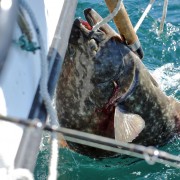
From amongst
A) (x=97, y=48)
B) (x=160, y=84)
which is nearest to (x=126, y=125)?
(x=97, y=48)

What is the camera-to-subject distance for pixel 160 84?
562 centimetres

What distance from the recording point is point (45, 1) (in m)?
2.85

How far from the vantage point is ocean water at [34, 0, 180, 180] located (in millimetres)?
4398

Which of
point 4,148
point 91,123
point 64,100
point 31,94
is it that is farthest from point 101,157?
point 4,148

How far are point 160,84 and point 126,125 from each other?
2.15 metres

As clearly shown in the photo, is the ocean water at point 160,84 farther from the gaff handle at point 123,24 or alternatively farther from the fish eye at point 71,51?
the gaff handle at point 123,24

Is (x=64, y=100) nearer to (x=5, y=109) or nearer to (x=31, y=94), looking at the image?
(x=31, y=94)

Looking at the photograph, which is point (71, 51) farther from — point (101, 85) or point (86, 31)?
point (101, 85)

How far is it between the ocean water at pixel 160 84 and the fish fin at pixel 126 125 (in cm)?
89

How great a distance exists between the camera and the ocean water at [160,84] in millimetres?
4398

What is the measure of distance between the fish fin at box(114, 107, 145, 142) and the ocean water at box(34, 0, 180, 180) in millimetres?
892

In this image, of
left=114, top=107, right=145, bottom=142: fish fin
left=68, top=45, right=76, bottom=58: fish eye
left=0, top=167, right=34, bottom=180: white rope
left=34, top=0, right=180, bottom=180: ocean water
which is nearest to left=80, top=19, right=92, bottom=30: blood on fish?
left=68, top=45, right=76, bottom=58: fish eye

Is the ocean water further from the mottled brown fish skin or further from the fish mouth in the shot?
the fish mouth

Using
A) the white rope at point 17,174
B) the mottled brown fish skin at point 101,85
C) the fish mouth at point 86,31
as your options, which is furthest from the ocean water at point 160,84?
the white rope at point 17,174
